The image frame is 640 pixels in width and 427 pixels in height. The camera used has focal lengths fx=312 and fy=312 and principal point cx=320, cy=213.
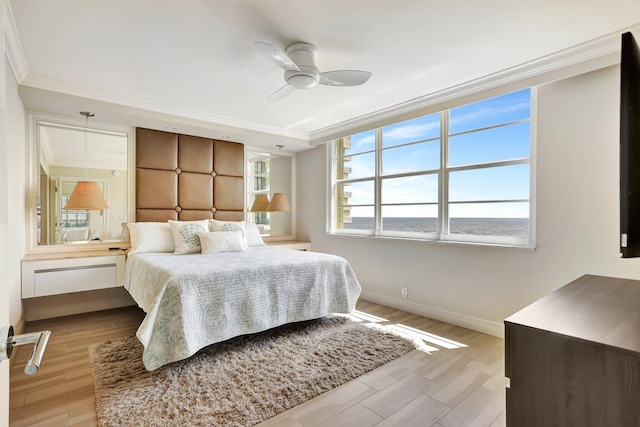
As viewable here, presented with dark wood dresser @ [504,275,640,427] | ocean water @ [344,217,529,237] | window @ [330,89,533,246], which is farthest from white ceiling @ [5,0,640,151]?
dark wood dresser @ [504,275,640,427]

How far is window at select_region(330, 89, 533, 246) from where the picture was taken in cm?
292

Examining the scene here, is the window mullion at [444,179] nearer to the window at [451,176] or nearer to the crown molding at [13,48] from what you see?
the window at [451,176]

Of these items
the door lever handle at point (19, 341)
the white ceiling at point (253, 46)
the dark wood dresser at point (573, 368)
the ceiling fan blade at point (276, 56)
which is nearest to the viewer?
the door lever handle at point (19, 341)

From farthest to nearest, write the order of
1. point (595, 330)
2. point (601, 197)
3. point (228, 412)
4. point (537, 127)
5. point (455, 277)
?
point (455, 277) < point (537, 127) < point (601, 197) < point (228, 412) < point (595, 330)

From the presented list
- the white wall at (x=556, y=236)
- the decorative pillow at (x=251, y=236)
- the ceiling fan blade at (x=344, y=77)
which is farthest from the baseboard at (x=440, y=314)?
the ceiling fan blade at (x=344, y=77)

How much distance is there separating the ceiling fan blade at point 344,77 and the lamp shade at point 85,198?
289cm

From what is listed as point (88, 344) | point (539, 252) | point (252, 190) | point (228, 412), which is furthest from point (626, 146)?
point (252, 190)

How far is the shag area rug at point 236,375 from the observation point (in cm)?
178

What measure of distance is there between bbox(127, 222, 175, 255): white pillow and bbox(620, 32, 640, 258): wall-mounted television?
3838mm

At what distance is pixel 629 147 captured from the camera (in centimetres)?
110

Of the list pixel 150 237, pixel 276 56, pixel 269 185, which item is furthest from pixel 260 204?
pixel 276 56

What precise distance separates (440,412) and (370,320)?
5.05 ft

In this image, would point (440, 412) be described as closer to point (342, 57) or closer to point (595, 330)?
point (595, 330)

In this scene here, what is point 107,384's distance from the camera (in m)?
2.06
